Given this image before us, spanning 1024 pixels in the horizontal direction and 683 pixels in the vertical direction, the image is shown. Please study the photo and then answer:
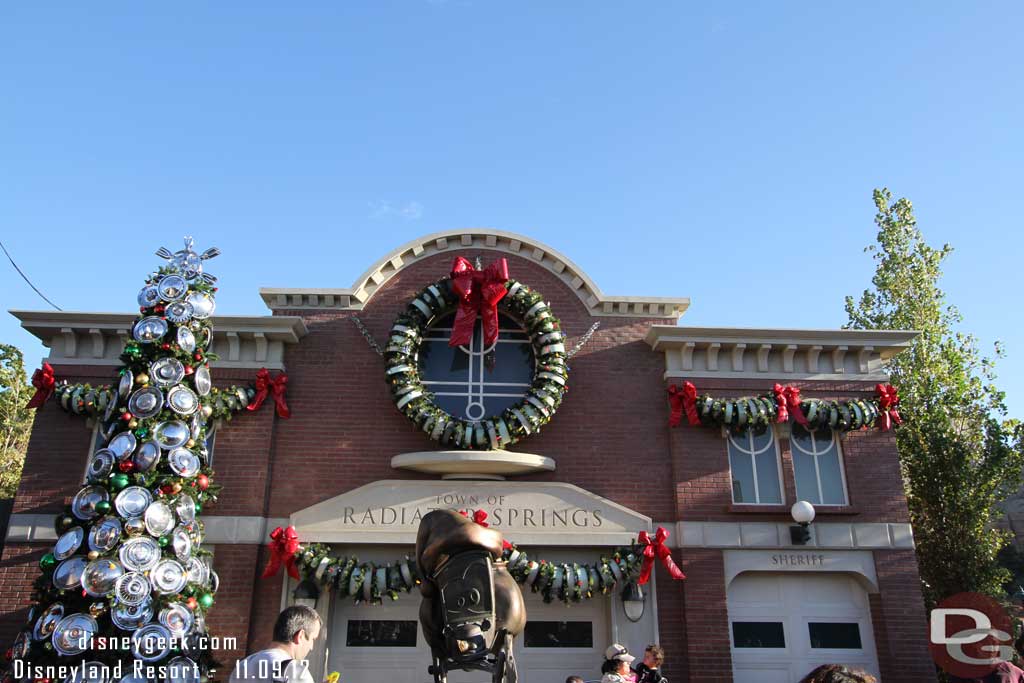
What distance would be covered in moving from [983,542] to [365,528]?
1170 centimetres

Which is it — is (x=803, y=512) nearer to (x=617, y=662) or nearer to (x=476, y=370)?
(x=617, y=662)

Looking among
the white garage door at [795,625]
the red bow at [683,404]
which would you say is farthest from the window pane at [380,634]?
the red bow at [683,404]

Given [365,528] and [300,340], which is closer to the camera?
[365,528]

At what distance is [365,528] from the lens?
10.2 meters

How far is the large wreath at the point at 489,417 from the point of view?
10539 millimetres

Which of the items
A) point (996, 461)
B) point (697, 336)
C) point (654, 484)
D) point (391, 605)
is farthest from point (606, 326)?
point (996, 461)

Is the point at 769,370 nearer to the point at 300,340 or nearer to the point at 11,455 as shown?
the point at 300,340

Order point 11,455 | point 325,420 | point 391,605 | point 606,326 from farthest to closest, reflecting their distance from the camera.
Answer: point 11,455 < point 606,326 < point 325,420 < point 391,605

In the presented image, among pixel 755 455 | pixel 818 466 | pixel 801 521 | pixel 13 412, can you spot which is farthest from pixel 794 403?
pixel 13 412

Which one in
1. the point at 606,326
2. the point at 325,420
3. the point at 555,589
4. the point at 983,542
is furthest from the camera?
the point at 983,542

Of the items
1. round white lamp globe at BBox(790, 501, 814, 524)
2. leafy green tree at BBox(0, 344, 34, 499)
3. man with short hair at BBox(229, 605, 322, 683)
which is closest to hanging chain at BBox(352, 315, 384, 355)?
round white lamp globe at BBox(790, 501, 814, 524)

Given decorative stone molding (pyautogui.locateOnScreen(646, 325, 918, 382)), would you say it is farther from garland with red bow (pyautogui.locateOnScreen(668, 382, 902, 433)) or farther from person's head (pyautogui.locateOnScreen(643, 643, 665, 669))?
person's head (pyautogui.locateOnScreen(643, 643, 665, 669))

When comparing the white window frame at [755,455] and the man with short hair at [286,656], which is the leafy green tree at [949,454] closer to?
the white window frame at [755,455]

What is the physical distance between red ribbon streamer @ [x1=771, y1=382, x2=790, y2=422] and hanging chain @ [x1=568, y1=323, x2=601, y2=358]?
292 centimetres
